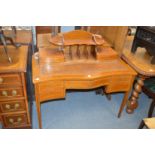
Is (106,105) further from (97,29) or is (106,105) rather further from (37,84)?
(37,84)

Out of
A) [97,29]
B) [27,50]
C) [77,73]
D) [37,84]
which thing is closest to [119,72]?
[77,73]

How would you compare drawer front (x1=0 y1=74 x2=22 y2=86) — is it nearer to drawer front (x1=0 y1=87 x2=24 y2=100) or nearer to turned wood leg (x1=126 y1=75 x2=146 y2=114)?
drawer front (x1=0 y1=87 x2=24 y2=100)

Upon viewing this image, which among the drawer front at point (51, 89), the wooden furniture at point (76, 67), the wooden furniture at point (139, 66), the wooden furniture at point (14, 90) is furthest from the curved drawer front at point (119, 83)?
the wooden furniture at point (14, 90)

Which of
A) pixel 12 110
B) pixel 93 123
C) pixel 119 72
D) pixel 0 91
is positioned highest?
pixel 119 72


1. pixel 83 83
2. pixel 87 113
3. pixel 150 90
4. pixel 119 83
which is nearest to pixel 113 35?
pixel 119 83

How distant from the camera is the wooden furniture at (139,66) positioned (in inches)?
59.9

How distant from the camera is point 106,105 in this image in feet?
6.68

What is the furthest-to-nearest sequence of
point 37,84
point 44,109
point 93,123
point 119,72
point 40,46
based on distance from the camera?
point 44,109 → point 93,123 → point 40,46 → point 119,72 → point 37,84

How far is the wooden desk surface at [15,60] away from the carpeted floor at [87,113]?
735mm

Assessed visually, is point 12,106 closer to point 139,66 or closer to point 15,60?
point 15,60

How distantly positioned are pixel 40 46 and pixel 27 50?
134 mm

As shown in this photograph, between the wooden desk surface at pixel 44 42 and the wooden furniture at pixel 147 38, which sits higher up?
the wooden furniture at pixel 147 38

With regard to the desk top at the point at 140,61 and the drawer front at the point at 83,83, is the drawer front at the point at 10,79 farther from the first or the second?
the desk top at the point at 140,61

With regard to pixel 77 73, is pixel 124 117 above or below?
below
